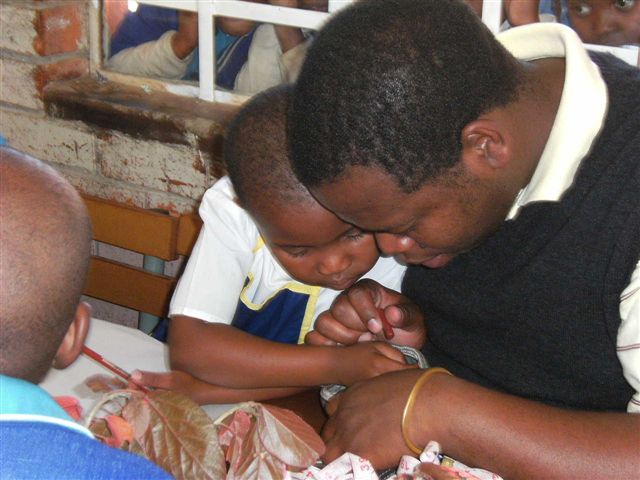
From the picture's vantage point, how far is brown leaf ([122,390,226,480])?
3.46 ft

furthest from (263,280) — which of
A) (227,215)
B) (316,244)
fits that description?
(316,244)

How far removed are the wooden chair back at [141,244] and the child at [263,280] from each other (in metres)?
0.44

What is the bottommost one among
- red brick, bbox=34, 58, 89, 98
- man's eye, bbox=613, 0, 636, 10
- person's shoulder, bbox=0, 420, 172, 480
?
red brick, bbox=34, 58, 89, 98

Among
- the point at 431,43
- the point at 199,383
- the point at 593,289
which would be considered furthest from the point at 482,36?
the point at 199,383

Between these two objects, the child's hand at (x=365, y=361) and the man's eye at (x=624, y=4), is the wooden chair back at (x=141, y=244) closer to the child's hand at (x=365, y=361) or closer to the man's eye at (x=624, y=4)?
the child's hand at (x=365, y=361)

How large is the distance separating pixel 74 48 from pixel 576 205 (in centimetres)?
183

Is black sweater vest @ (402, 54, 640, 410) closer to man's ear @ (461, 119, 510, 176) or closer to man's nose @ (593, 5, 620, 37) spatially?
man's ear @ (461, 119, 510, 176)

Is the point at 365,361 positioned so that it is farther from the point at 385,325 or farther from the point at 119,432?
the point at 119,432

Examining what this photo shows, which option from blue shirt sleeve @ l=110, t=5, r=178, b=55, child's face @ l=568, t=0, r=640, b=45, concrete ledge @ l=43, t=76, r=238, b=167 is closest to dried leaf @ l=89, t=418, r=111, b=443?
→ concrete ledge @ l=43, t=76, r=238, b=167

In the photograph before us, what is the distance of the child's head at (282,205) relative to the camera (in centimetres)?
130

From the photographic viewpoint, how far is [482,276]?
1.33 metres

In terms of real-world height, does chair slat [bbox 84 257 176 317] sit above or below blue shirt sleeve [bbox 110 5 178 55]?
below

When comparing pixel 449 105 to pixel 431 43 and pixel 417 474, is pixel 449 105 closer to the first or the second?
pixel 431 43

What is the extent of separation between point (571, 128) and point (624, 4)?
0.82 metres
